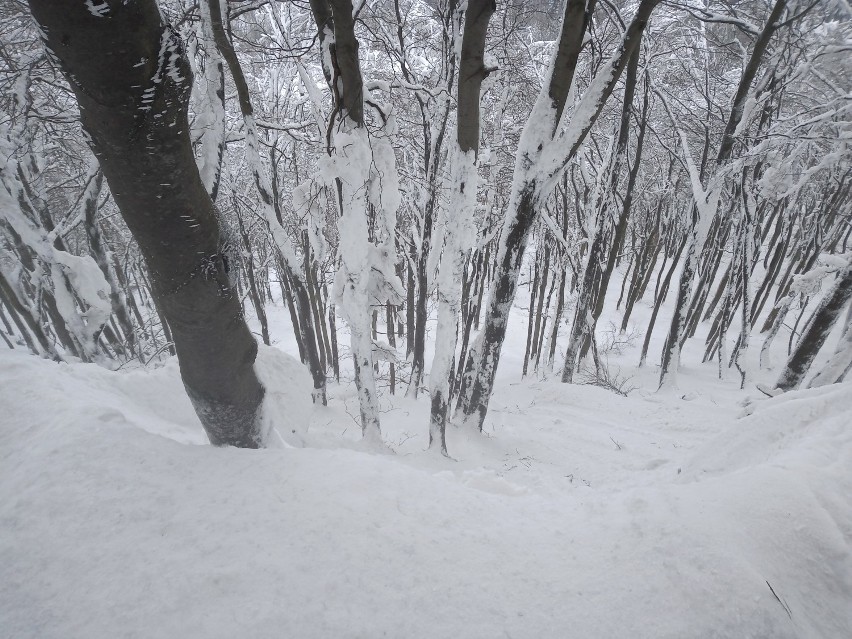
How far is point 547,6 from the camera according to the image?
29.8 feet

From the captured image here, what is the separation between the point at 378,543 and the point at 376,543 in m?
0.01

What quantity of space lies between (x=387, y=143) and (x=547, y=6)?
25.9 feet

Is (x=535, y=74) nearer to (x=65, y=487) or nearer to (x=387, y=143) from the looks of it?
(x=387, y=143)

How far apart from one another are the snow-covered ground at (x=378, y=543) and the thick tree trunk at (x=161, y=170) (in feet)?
1.99

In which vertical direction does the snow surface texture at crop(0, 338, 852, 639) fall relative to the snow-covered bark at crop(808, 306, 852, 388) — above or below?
above

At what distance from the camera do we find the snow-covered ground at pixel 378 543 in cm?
146

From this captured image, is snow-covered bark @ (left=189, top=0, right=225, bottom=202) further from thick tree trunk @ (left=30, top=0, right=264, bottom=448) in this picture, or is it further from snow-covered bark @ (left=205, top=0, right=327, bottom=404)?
thick tree trunk @ (left=30, top=0, right=264, bottom=448)

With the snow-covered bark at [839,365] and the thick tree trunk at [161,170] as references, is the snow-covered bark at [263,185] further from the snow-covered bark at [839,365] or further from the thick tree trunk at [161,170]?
the snow-covered bark at [839,365]

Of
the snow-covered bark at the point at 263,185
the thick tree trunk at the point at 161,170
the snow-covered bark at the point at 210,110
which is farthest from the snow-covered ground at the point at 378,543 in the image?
the snow-covered bark at the point at 263,185

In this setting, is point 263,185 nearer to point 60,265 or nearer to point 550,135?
point 60,265

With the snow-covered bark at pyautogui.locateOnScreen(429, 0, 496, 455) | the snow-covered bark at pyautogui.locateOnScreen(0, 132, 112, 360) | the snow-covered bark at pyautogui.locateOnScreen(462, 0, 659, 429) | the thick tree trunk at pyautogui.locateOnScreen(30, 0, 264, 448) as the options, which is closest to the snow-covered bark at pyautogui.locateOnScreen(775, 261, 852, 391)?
the snow-covered bark at pyautogui.locateOnScreen(462, 0, 659, 429)

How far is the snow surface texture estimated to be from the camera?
57.6 inches

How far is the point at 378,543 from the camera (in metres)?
1.86

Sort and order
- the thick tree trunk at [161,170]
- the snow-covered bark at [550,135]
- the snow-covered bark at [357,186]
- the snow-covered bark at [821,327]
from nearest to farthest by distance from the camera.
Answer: the thick tree trunk at [161,170]
the snow-covered bark at [357,186]
the snow-covered bark at [550,135]
the snow-covered bark at [821,327]
